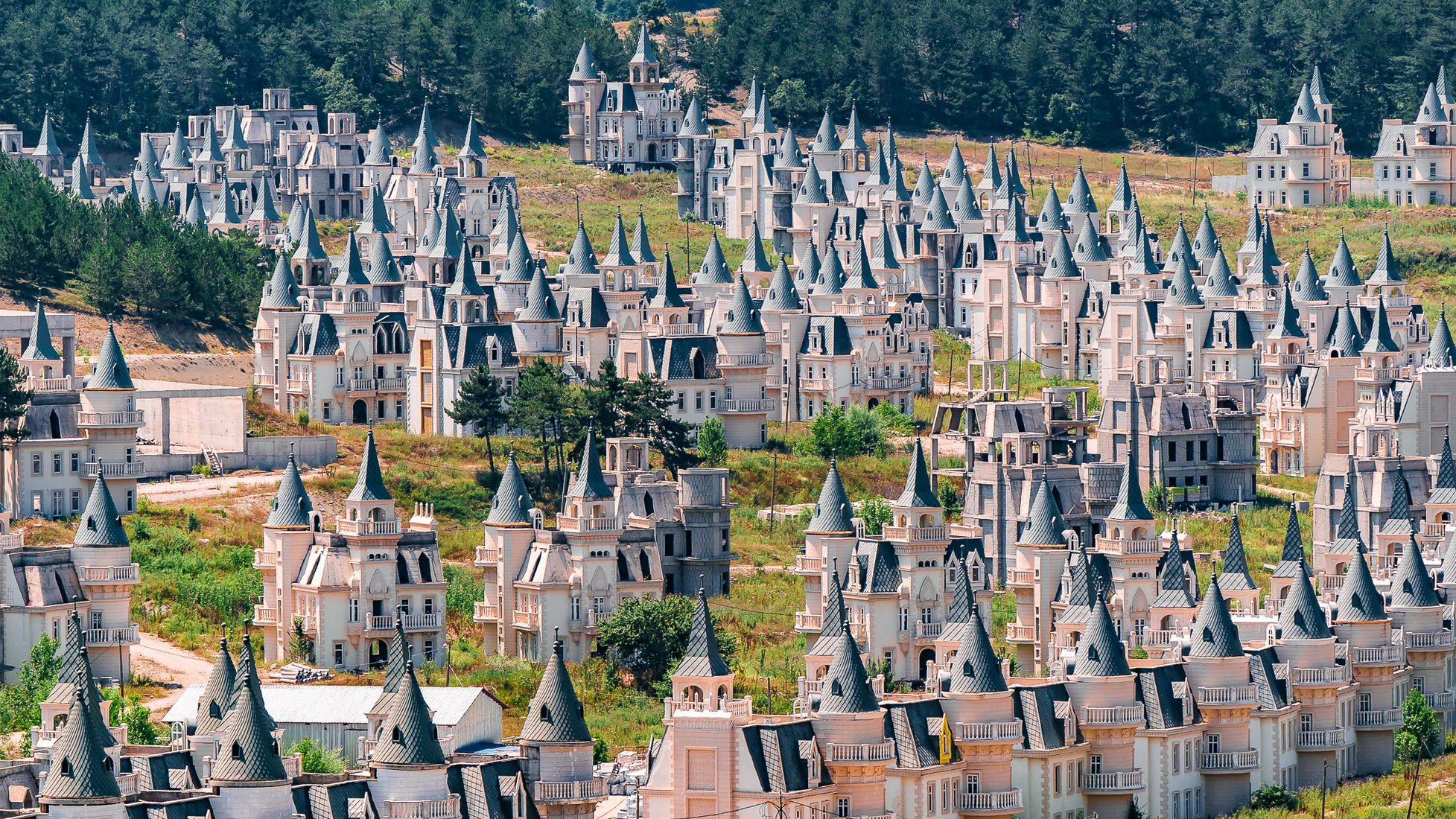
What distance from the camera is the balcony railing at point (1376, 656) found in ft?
371

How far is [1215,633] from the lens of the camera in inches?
4183

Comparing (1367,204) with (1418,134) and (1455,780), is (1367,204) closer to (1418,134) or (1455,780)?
(1418,134)

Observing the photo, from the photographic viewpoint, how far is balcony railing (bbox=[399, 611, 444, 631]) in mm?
115500

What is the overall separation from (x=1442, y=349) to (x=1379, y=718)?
1594 inches

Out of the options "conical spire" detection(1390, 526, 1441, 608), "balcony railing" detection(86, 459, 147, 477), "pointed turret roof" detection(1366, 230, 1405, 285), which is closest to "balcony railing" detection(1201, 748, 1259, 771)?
"conical spire" detection(1390, 526, 1441, 608)

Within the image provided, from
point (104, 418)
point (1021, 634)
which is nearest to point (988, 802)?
point (1021, 634)

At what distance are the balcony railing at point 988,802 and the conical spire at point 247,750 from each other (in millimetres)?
20320

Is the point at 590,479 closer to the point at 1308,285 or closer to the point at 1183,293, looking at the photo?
the point at 1183,293

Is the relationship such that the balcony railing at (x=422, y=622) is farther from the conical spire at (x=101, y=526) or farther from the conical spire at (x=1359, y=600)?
the conical spire at (x=1359, y=600)

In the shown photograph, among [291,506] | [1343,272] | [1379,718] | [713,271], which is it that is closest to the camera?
[1379,718]

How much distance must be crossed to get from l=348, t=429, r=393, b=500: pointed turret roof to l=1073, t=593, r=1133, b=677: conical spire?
960 inches

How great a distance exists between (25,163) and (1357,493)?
7481 cm

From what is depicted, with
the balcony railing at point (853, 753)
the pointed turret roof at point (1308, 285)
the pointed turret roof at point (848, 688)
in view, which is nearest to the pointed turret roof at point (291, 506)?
the pointed turret roof at point (848, 688)

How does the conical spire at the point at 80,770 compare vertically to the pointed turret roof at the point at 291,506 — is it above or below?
below
